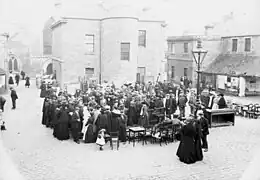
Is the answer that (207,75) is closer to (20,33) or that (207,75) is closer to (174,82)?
(174,82)

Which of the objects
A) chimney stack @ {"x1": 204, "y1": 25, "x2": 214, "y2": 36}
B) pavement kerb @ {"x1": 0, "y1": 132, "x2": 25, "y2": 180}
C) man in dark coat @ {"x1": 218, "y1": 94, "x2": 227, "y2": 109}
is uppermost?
chimney stack @ {"x1": 204, "y1": 25, "x2": 214, "y2": 36}

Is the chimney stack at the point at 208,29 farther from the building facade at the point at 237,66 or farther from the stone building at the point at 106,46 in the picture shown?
the stone building at the point at 106,46

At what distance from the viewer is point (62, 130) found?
5.58 meters

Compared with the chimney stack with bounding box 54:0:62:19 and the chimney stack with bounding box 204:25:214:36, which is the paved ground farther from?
the chimney stack with bounding box 204:25:214:36

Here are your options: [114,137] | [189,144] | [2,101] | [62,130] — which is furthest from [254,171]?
[62,130]

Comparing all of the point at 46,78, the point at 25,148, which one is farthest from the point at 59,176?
the point at 46,78

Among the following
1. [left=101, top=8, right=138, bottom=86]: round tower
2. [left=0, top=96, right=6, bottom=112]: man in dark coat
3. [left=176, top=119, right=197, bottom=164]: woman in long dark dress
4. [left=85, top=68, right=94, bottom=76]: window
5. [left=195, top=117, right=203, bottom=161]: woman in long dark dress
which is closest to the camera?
[left=0, top=96, right=6, bottom=112]: man in dark coat

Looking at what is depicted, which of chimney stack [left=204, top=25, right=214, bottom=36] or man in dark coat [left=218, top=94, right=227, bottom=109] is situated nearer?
chimney stack [left=204, top=25, right=214, bottom=36]

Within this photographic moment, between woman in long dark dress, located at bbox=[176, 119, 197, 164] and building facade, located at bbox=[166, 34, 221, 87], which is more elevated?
building facade, located at bbox=[166, 34, 221, 87]

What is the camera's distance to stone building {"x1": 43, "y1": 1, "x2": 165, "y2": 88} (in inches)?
136

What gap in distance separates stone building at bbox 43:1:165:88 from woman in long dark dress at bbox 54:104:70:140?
169 centimetres

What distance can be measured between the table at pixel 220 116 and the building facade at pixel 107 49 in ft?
8.95

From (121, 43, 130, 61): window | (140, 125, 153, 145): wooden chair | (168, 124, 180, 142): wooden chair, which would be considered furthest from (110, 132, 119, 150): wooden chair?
(121, 43, 130, 61): window

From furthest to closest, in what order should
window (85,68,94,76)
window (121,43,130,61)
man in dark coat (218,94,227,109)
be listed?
1. man in dark coat (218,94,227,109)
2. window (121,43,130,61)
3. window (85,68,94,76)
